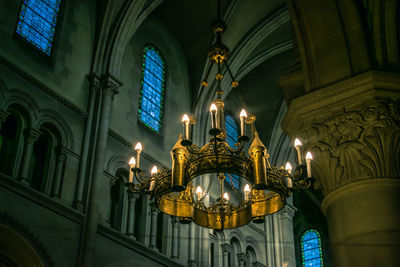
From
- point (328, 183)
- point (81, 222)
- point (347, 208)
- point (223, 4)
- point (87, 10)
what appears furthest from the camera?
point (223, 4)

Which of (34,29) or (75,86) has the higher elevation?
(34,29)

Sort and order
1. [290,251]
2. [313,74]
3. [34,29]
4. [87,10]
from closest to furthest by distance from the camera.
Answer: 1. [313,74]
2. [34,29]
3. [87,10]
4. [290,251]

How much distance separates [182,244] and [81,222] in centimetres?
347

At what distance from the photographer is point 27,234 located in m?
9.48

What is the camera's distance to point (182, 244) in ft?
43.8

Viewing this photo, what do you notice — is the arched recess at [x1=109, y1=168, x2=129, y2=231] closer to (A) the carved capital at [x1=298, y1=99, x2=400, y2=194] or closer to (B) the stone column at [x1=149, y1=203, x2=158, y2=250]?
(B) the stone column at [x1=149, y1=203, x2=158, y2=250]

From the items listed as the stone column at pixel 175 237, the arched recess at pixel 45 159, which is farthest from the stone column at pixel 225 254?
the arched recess at pixel 45 159

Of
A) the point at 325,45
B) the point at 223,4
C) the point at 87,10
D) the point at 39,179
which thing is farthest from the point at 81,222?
the point at 223,4

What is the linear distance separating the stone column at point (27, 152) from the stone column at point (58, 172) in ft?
1.81

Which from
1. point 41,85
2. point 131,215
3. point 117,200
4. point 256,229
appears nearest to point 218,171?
point 41,85

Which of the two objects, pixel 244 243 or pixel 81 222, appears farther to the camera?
pixel 244 243

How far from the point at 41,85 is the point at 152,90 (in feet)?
13.7

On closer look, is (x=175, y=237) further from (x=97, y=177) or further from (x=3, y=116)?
(x=3, y=116)

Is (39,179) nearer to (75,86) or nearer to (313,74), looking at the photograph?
(75,86)
